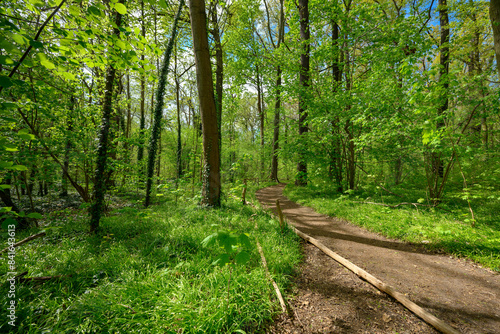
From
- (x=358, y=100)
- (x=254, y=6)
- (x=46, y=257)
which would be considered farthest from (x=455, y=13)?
(x=46, y=257)

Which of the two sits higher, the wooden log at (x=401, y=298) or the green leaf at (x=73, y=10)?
the green leaf at (x=73, y=10)

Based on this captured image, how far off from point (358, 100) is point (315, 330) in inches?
261

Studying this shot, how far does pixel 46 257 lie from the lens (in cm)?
327

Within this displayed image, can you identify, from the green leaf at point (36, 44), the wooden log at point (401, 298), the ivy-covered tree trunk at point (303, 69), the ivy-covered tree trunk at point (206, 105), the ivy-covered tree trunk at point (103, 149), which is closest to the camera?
the green leaf at point (36, 44)

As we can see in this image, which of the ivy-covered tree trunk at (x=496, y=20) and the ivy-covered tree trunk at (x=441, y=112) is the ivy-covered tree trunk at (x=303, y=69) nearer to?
the ivy-covered tree trunk at (x=441, y=112)

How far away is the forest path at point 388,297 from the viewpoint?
82.0 inches

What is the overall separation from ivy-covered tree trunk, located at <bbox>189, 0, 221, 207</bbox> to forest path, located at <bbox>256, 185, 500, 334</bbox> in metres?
3.48

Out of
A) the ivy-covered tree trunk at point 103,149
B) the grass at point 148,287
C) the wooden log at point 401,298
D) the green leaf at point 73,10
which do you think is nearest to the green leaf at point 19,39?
the green leaf at point 73,10

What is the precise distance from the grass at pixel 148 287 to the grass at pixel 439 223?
2665 millimetres

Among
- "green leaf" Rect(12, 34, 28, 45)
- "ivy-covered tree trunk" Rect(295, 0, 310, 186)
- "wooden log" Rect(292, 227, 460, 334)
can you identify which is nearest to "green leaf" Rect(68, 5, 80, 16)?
"green leaf" Rect(12, 34, 28, 45)

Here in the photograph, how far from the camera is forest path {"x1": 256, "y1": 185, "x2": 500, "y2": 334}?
2082mm

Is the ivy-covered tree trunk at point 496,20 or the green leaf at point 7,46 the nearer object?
the green leaf at point 7,46

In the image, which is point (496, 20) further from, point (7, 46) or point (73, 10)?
point (7, 46)

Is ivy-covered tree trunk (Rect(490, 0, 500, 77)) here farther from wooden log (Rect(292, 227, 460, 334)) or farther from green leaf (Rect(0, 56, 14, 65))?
green leaf (Rect(0, 56, 14, 65))
